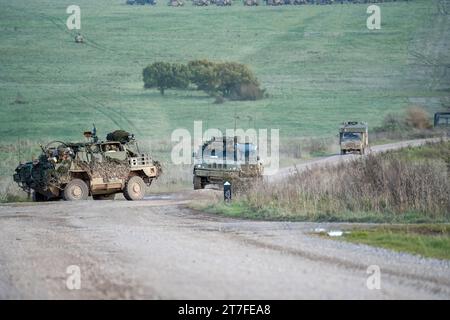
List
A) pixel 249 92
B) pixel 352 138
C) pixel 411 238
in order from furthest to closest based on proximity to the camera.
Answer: pixel 249 92, pixel 352 138, pixel 411 238

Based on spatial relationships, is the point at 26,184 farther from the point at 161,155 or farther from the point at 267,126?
the point at 267,126

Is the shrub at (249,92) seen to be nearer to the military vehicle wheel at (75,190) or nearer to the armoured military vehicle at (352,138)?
the armoured military vehicle at (352,138)

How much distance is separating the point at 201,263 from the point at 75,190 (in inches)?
692

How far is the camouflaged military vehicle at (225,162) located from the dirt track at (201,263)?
986 cm

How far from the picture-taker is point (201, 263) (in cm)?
1504

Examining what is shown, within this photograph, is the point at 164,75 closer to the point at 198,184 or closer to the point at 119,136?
the point at 198,184

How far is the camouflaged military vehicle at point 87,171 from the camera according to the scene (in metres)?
31.9

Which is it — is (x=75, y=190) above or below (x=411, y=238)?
below

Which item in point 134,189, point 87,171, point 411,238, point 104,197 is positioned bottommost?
point 104,197

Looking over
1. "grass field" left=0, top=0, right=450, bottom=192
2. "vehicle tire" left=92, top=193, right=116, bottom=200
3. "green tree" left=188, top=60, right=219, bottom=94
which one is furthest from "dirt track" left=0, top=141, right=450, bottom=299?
"green tree" left=188, top=60, right=219, bottom=94

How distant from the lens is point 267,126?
7794cm

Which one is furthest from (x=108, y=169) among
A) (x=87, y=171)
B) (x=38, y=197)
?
(x=38, y=197)

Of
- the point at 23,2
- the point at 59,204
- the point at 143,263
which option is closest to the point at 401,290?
the point at 143,263
